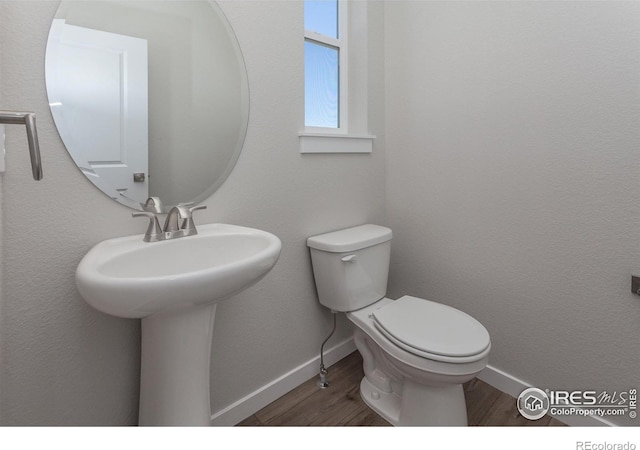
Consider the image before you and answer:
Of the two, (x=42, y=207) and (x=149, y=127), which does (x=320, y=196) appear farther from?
(x=42, y=207)

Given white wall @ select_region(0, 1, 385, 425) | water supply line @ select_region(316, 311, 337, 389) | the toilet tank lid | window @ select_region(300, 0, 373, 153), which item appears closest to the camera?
white wall @ select_region(0, 1, 385, 425)

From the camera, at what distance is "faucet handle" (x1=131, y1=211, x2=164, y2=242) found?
1027 millimetres

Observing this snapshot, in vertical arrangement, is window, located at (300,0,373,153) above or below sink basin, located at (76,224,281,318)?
above

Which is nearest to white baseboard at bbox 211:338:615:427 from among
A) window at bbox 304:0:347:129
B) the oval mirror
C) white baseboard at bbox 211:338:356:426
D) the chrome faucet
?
white baseboard at bbox 211:338:356:426

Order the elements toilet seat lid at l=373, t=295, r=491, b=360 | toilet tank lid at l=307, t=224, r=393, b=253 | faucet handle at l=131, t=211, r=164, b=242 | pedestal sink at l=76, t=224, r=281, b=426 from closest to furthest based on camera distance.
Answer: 1. pedestal sink at l=76, t=224, r=281, b=426
2. faucet handle at l=131, t=211, r=164, b=242
3. toilet seat lid at l=373, t=295, r=491, b=360
4. toilet tank lid at l=307, t=224, r=393, b=253

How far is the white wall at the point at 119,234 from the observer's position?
0.88 m

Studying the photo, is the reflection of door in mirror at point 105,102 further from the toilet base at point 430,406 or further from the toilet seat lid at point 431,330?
the toilet base at point 430,406

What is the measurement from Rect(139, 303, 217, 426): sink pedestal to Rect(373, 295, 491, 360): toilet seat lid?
667mm

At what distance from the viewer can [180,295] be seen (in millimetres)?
735

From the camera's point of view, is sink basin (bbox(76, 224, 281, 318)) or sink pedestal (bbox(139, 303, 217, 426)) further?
sink pedestal (bbox(139, 303, 217, 426))

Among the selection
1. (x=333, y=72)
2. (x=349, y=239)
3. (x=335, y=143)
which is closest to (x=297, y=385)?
(x=349, y=239)

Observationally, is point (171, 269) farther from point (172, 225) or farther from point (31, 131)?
point (31, 131)

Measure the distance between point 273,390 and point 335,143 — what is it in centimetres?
114

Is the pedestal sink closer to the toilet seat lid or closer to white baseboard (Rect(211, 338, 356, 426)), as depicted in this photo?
white baseboard (Rect(211, 338, 356, 426))
